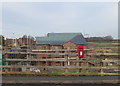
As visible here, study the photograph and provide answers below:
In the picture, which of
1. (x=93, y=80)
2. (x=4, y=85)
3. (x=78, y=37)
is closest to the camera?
(x=4, y=85)

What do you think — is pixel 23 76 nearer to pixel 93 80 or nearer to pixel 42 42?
pixel 93 80

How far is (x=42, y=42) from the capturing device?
26672 mm

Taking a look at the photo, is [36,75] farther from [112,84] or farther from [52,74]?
[112,84]

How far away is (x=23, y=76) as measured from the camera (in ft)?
15.8

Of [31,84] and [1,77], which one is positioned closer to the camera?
[31,84]


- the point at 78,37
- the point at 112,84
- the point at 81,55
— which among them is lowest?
the point at 112,84

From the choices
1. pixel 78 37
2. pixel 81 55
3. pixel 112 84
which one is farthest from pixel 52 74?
pixel 78 37

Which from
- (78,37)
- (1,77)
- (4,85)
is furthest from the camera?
(78,37)

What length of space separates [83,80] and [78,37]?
2586cm

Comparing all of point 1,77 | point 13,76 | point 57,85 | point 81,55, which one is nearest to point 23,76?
point 13,76

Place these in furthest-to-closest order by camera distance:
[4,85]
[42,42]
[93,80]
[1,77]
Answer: [42,42], [1,77], [93,80], [4,85]

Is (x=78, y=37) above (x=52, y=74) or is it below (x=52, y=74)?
above

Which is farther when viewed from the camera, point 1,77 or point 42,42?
point 42,42

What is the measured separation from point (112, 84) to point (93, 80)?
61 centimetres
